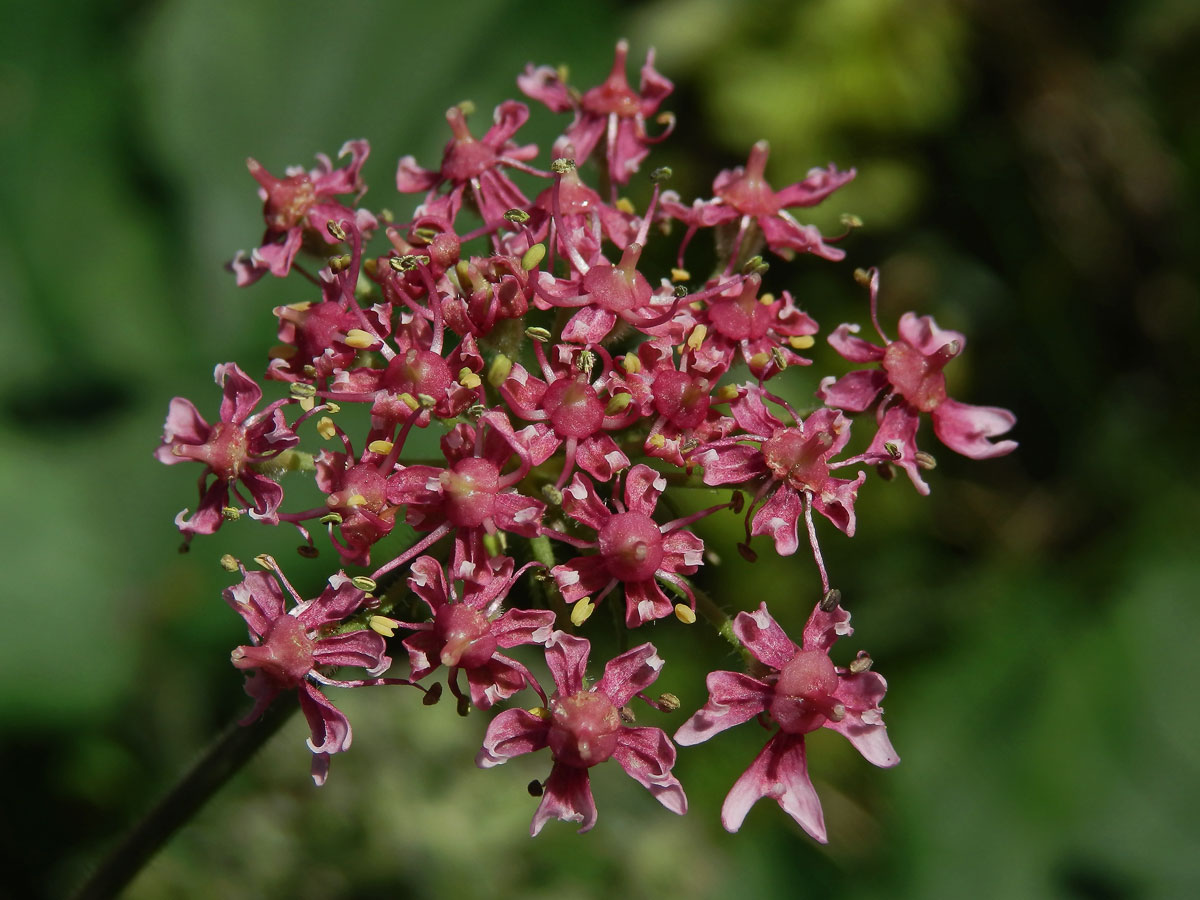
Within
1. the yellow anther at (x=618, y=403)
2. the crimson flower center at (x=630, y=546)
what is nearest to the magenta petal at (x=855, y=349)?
the yellow anther at (x=618, y=403)

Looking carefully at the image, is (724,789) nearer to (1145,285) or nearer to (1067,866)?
(1067,866)

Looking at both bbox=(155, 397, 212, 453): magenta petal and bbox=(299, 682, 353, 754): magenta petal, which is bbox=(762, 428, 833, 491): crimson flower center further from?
bbox=(155, 397, 212, 453): magenta petal

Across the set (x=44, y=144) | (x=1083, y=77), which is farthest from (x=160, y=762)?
(x=1083, y=77)

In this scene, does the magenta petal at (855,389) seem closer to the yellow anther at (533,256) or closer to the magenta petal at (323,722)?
the yellow anther at (533,256)

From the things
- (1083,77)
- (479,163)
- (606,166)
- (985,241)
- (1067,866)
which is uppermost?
(479,163)

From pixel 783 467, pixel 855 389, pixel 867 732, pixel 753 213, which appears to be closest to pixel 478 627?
pixel 783 467

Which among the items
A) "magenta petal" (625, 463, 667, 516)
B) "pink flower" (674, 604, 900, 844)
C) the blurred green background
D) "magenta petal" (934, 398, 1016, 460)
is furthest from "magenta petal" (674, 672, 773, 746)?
the blurred green background
